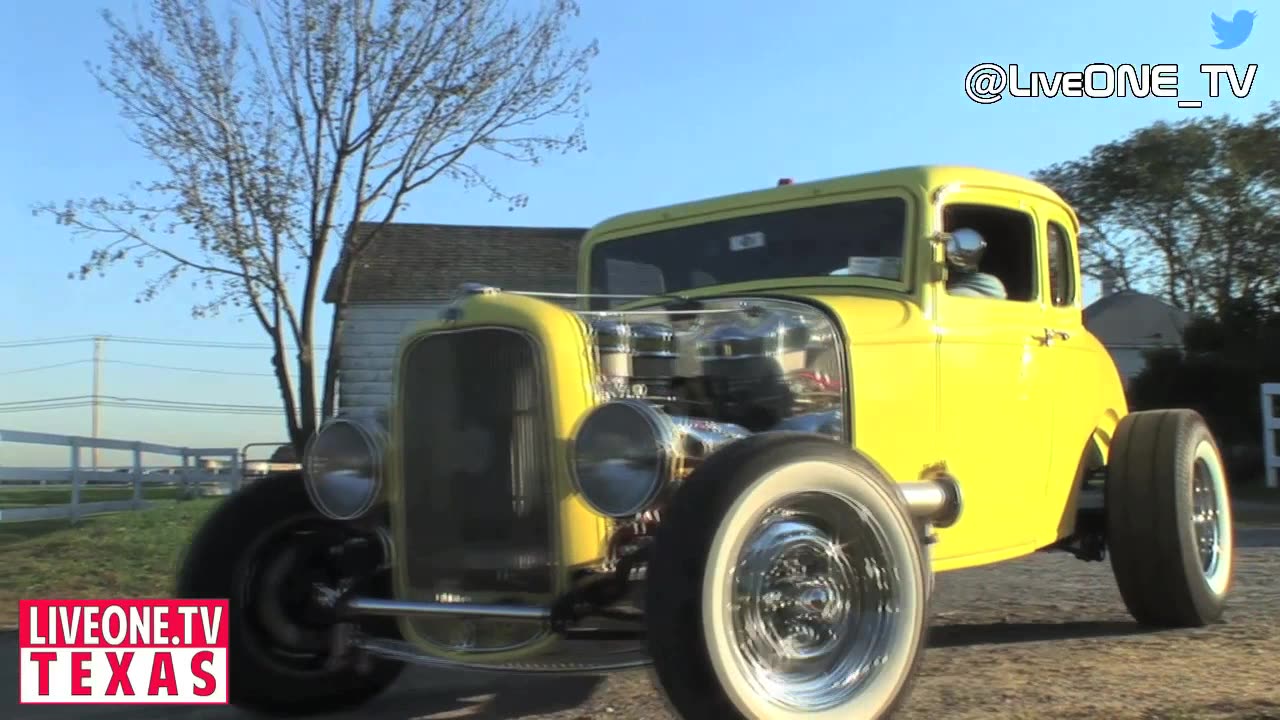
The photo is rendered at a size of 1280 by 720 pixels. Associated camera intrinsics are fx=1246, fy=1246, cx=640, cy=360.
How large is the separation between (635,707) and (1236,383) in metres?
21.6

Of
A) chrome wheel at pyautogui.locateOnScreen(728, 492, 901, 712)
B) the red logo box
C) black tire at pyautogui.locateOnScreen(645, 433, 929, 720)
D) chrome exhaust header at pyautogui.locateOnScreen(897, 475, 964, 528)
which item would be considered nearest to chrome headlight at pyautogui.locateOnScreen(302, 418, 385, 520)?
the red logo box

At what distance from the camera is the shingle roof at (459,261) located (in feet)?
77.2

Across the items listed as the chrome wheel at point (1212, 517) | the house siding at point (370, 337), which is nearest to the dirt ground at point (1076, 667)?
the chrome wheel at point (1212, 517)

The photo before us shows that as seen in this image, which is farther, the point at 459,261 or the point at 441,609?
the point at 459,261

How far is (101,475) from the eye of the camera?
1788 cm

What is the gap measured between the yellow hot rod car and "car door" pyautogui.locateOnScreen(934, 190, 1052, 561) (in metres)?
0.02

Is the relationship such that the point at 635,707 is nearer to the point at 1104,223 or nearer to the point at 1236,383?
the point at 1236,383

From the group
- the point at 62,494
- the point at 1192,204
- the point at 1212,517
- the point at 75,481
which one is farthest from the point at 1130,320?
the point at 1212,517

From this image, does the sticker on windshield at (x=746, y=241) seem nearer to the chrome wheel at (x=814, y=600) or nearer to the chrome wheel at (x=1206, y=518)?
the chrome wheel at (x=814, y=600)

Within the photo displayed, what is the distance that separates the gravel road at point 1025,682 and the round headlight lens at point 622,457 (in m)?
1.05

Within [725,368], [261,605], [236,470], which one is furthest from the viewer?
[236,470]

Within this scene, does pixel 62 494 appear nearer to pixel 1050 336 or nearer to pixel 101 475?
pixel 101 475

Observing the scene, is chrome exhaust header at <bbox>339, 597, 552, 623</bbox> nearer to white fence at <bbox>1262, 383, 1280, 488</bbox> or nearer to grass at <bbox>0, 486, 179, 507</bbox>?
white fence at <bbox>1262, 383, 1280, 488</bbox>

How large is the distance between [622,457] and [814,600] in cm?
76
